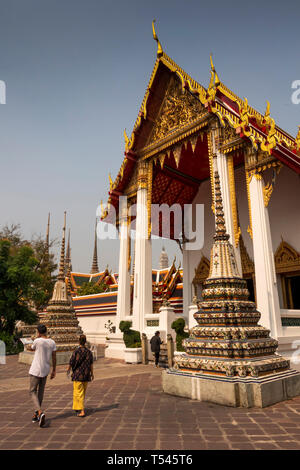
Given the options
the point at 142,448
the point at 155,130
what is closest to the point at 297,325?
the point at 142,448

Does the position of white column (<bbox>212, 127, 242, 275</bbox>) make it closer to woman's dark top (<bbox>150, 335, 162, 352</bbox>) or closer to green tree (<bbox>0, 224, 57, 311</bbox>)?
woman's dark top (<bbox>150, 335, 162, 352</bbox>)

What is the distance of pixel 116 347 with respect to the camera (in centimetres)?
1123

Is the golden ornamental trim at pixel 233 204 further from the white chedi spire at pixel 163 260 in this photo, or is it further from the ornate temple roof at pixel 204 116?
the white chedi spire at pixel 163 260

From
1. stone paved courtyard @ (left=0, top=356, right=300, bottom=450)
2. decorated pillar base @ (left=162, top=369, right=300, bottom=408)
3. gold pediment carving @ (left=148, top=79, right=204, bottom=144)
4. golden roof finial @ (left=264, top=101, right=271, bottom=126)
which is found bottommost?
stone paved courtyard @ (left=0, top=356, right=300, bottom=450)

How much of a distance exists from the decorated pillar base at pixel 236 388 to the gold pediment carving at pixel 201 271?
9.07 metres

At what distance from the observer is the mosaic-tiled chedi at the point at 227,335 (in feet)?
15.0

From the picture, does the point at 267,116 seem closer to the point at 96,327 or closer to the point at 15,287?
the point at 15,287

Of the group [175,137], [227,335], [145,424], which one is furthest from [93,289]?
[145,424]

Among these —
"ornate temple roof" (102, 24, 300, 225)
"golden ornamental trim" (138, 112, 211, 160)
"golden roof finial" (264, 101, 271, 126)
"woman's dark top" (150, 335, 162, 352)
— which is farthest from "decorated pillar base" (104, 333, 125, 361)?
"golden roof finial" (264, 101, 271, 126)

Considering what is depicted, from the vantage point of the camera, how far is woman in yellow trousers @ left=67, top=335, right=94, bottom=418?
406 cm

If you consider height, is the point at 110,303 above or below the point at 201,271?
below

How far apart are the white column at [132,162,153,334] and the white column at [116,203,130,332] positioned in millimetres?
1023

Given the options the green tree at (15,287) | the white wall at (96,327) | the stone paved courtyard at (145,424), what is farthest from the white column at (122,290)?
the white wall at (96,327)

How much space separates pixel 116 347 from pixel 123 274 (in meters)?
2.79
